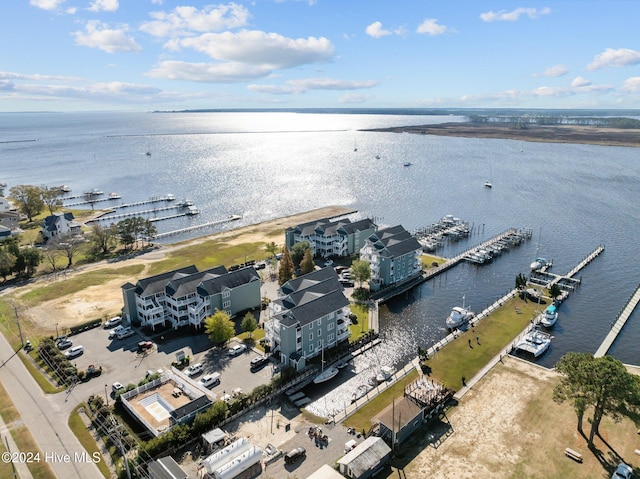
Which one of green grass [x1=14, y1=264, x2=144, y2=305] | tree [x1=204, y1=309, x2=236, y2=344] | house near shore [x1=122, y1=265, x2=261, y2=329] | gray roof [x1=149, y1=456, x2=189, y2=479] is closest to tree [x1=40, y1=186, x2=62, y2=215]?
green grass [x1=14, y1=264, x2=144, y2=305]

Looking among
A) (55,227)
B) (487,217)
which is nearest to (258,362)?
(55,227)

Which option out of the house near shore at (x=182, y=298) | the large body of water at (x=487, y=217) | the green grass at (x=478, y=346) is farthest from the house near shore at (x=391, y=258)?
the house near shore at (x=182, y=298)

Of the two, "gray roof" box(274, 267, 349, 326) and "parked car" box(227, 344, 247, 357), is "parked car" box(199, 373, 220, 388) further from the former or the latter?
"gray roof" box(274, 267, 349, 326)

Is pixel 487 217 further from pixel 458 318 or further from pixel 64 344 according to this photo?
pixel 64 344

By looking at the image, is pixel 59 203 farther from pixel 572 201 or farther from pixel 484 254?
pixel 572 201

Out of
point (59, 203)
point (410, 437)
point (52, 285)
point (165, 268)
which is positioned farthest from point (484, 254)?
point (59, 203)

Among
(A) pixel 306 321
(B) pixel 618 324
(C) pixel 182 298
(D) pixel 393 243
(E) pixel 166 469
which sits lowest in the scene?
(B) pixel 618 324
